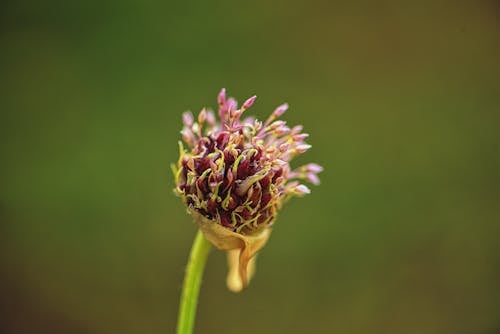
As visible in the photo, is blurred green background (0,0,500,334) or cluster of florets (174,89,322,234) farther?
blurred green background (0,0,500,334)

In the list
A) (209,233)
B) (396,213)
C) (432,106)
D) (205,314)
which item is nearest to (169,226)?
(205,314)

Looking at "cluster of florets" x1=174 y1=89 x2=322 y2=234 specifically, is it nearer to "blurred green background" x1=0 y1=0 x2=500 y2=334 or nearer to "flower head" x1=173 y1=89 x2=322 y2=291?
"flower head" x1=173 y1=89 x2=322 y2=291

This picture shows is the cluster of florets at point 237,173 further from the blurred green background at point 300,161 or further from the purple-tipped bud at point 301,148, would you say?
the blurred green background at point 300,161

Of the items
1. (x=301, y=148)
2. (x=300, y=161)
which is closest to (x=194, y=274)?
(x=301, y=148)

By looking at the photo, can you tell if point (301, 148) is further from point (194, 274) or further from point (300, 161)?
point (300, 161)

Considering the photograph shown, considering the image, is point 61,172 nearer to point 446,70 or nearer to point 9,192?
point 9,192

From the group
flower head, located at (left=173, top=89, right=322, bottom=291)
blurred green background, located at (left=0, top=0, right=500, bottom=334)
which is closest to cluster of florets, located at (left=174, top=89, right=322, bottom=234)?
flower head, located at (left=173, top=89, right=322, bottom=291)

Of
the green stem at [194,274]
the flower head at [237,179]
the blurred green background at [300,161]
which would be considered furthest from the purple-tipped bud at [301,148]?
the blurred green background at [300,161]
